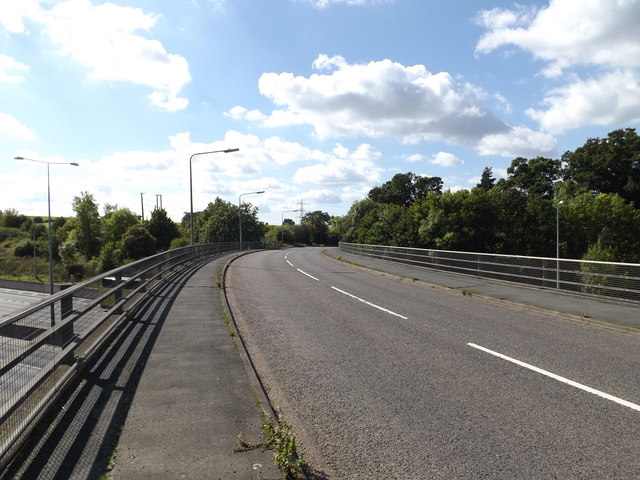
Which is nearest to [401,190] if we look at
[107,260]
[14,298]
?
[107,260]

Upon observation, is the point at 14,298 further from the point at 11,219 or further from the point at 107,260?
the point at 11,219

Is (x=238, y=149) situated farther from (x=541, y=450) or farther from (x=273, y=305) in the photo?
(x=541, y=450)

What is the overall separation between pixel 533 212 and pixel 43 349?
5096 centimetres

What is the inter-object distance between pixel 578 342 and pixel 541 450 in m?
5.06

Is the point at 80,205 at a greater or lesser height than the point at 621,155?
lesser

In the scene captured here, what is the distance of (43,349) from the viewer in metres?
4.92

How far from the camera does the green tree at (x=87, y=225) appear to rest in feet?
299

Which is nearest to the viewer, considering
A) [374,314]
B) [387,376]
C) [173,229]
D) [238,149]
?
[387,376]

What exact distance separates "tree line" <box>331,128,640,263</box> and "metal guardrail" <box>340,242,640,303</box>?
16984mm

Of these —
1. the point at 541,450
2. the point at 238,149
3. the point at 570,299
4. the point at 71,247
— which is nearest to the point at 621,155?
the point at 238,149

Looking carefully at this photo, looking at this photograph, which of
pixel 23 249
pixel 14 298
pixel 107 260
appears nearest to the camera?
pixel 14 298

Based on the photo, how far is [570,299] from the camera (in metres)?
13.2

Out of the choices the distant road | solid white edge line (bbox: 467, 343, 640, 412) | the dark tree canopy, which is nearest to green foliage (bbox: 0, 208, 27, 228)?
the distant road

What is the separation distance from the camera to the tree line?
132 feet
